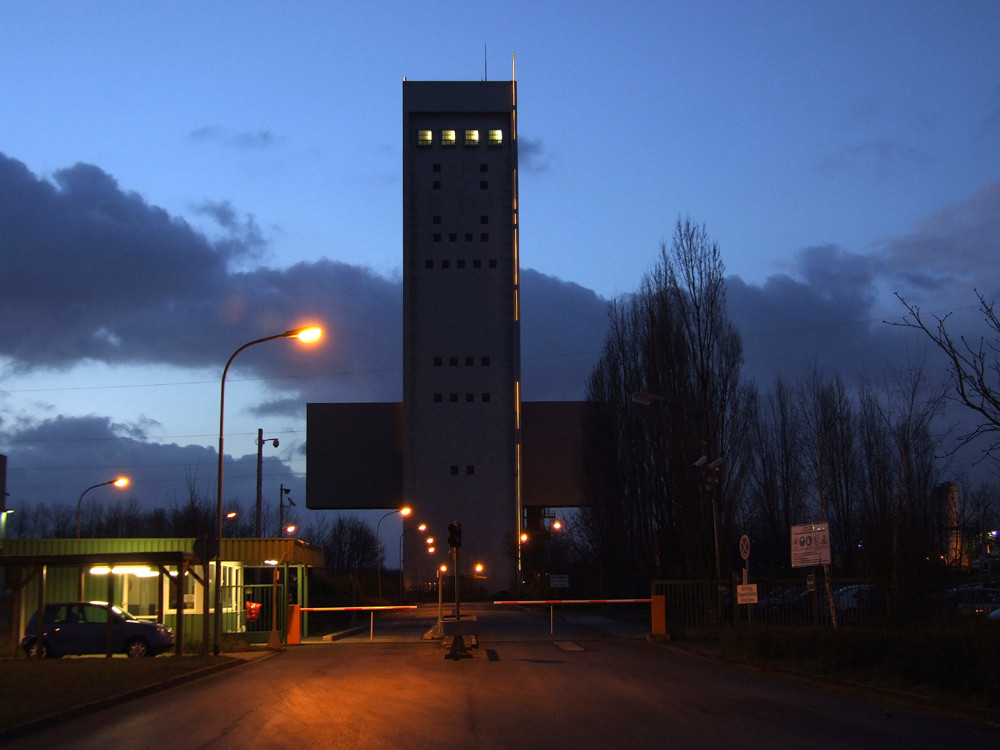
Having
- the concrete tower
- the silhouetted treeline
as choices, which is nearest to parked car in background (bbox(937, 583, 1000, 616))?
the silhouetted treeline

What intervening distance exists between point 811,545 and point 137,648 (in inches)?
666

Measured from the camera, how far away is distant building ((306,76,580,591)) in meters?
75.1

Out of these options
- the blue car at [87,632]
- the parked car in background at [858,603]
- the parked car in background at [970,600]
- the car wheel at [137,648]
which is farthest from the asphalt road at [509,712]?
the parked car in background at [970,600]

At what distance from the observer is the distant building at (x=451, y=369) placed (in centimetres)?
7506

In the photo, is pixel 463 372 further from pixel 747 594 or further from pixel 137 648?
pixel 747 594

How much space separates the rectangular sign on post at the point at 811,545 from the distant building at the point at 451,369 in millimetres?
53324

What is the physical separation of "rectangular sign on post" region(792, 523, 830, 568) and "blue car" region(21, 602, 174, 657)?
53.3 ft

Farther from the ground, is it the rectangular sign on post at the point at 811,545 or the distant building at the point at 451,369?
the distant building at the point at 451,369

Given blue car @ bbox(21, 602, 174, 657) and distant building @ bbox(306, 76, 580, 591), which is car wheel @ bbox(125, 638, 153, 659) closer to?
blue car @ bbox(21, 602, 174, 657)

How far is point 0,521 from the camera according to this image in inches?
1363

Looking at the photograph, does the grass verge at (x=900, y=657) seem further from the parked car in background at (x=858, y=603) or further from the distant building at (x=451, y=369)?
the distant building at (x=451, y=369)

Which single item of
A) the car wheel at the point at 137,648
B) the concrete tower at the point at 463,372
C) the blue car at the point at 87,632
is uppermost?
the concrete tower at the point at 463,372

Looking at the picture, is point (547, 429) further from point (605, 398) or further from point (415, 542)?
point (605, 398)

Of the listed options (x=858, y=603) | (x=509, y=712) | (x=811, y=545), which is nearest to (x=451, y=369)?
(x=858, y=603)
